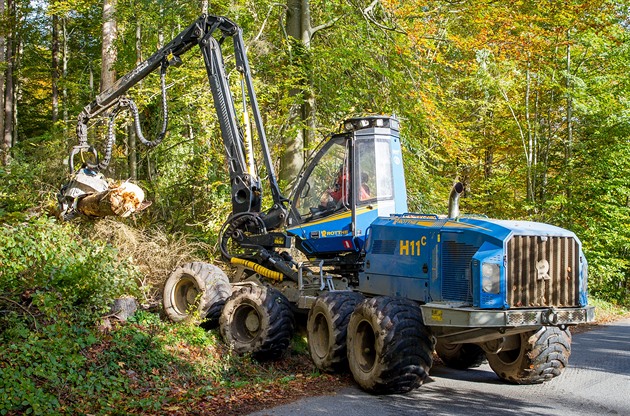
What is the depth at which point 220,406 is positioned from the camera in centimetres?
679

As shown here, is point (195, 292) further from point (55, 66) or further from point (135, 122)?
point (55, 66)

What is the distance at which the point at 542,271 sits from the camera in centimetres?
757

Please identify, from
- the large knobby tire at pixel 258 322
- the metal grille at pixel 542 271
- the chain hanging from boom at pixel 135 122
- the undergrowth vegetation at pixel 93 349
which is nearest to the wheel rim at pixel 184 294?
the undergrowth vegetation at pixel 93 349

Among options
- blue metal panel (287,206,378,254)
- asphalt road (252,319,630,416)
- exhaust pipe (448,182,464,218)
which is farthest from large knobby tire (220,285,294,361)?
exhaust pipe (448,182,464,218)

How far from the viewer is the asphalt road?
699 centimetres

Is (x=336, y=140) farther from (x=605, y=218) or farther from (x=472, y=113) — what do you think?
(x=472, y=113)

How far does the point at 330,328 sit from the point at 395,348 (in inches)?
51.5

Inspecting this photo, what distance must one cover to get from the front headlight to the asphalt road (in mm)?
1288

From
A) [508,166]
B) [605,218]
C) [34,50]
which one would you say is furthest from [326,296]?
[34,50]

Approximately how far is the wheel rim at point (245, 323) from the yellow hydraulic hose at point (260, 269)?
992 millimetres

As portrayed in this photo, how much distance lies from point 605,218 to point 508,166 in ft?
21.2

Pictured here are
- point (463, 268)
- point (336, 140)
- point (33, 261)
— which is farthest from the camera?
point (336, 140)

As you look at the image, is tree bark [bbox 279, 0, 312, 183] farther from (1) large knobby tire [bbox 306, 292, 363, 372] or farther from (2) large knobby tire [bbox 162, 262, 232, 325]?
(1) large knobby tire [bbox 306, 292, 363, 372]

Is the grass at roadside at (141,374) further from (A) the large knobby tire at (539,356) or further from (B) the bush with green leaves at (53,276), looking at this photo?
(A) the large knobby tire at (539,356)
